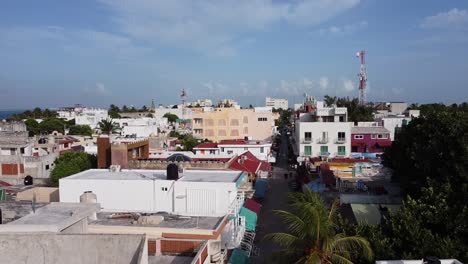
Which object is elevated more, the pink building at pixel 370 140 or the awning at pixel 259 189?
the pink building at pixel 370 140

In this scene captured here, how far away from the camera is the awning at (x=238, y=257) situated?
16266mm

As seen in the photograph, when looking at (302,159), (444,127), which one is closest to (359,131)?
(302,159)

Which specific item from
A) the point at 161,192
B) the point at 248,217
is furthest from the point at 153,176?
the point at 248,217

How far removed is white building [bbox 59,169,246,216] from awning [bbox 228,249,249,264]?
168cm

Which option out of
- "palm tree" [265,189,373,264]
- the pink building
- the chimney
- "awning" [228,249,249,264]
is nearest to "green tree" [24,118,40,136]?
the chimney

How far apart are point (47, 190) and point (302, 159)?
106 ft

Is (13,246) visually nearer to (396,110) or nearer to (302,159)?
(302,159)

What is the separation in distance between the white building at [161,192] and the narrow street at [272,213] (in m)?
2.79

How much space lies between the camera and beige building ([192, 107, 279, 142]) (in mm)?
67312

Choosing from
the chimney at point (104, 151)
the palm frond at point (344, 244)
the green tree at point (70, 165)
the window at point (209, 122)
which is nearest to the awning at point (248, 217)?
the palm frond at point (344, 244)

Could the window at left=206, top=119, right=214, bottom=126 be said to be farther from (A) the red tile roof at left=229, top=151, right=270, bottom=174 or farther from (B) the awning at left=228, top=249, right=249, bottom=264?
(B) the awning at left=228, top=249, right=249, bottom=264

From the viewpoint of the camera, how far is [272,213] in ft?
101

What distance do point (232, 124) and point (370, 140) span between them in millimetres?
23424

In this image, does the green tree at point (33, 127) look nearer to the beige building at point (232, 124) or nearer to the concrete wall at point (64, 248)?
the beige building at point (232, 124)
